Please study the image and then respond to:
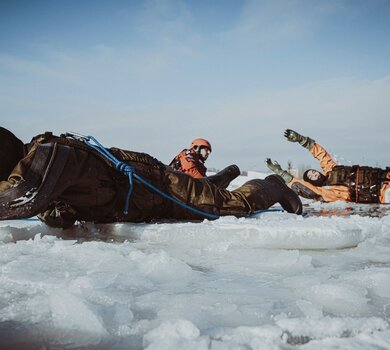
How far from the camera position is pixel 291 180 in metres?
6.39

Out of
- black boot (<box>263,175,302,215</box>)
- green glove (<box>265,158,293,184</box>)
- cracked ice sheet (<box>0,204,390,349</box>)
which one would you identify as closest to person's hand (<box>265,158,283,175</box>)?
green glove (<box>265,158,293,184</box>)

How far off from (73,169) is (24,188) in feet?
1.00

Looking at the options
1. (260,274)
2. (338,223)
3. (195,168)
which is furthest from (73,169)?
(195,168)

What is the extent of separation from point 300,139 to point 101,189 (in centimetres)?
522

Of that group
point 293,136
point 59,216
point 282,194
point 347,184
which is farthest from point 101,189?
point 293,136

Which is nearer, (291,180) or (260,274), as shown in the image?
(260,274)

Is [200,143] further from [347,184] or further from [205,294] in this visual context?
[205,294]

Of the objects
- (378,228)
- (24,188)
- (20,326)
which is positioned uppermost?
(24,188)

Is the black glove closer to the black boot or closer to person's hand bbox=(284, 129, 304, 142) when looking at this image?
the black boot

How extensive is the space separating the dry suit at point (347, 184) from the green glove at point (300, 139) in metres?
0.26

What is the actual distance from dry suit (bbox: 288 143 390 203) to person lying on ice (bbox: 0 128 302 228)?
2.84m

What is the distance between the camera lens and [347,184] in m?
5.60

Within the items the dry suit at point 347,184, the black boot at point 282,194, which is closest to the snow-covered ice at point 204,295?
the black boot at point 282,194

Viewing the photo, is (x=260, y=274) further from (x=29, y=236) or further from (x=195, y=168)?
(x=195, y=168)
